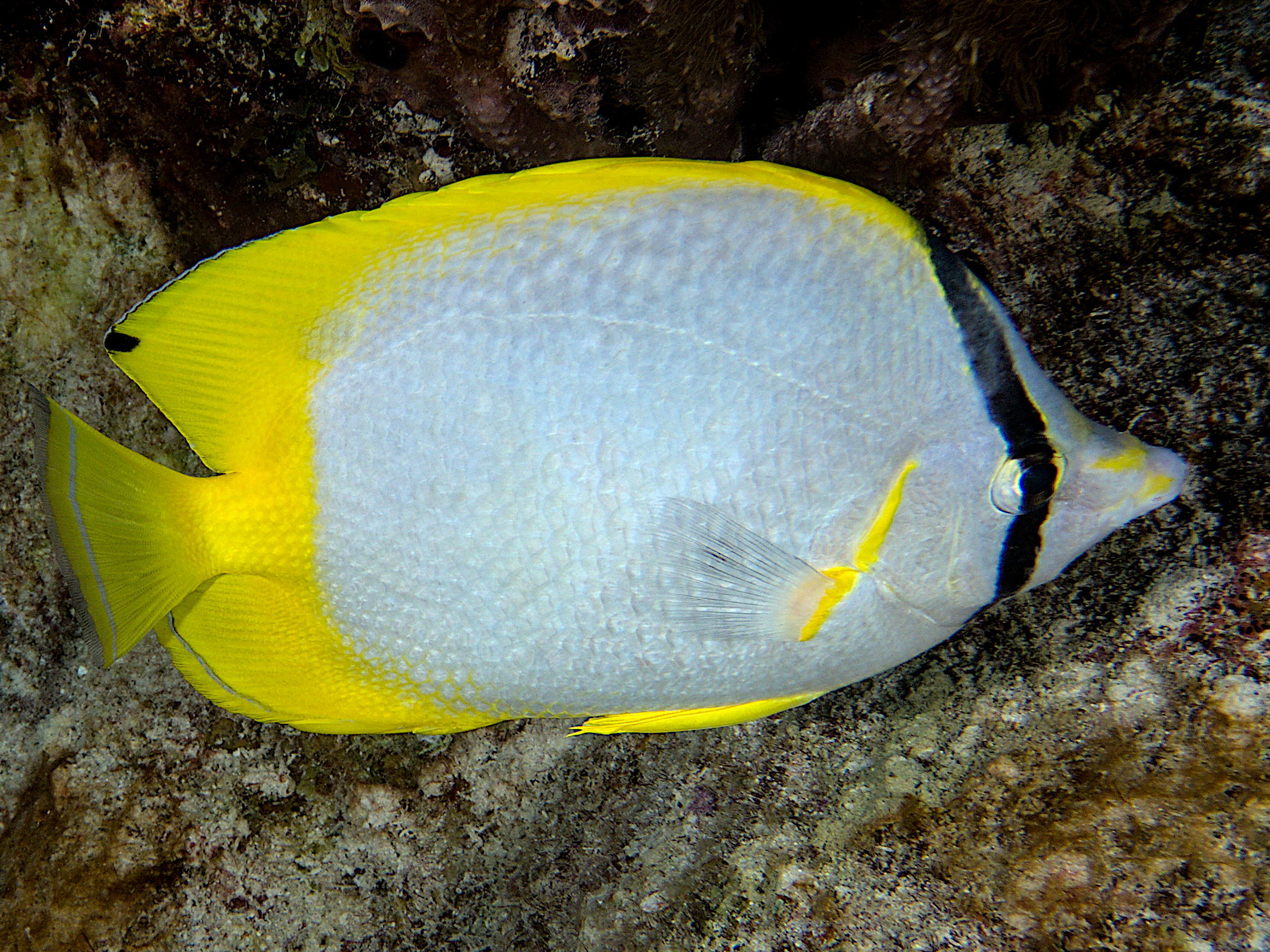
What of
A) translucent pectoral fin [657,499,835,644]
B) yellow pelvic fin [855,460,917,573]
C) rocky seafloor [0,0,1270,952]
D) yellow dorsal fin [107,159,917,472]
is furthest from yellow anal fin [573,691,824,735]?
yellow dorsal fin [107,159,917,472]

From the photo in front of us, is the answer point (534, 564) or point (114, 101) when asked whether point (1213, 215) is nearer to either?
point (534, 564)

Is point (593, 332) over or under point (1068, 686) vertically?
over

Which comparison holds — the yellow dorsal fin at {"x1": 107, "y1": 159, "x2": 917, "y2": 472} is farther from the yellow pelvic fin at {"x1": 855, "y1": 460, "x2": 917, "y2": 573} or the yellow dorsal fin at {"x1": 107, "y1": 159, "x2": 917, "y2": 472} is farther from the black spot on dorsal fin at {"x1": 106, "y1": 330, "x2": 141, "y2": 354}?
the yellow pelvic fin at {"x1": 855, "y1": 460, "x2": 917, "y2": 573}

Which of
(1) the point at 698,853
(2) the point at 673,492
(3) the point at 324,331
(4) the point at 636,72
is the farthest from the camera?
(1) the point at 698,853

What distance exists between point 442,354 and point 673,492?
0.38 metres

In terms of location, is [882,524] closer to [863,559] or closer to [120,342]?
[863,559]

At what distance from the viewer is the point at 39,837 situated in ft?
5.34

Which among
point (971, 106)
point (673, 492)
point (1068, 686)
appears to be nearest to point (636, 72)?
point (971, 106)

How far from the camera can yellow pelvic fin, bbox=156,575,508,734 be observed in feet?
3.42

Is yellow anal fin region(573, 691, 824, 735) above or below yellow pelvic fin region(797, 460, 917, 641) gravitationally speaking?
below

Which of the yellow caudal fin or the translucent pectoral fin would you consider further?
the yellow caudal fin

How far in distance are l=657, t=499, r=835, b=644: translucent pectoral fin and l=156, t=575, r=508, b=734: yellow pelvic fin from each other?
395mm

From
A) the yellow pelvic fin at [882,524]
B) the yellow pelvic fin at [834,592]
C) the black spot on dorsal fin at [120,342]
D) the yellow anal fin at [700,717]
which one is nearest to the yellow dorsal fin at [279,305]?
the black spot on dorsal fin at [120,342]

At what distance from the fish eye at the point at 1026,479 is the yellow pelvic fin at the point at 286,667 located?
0.83 metres
